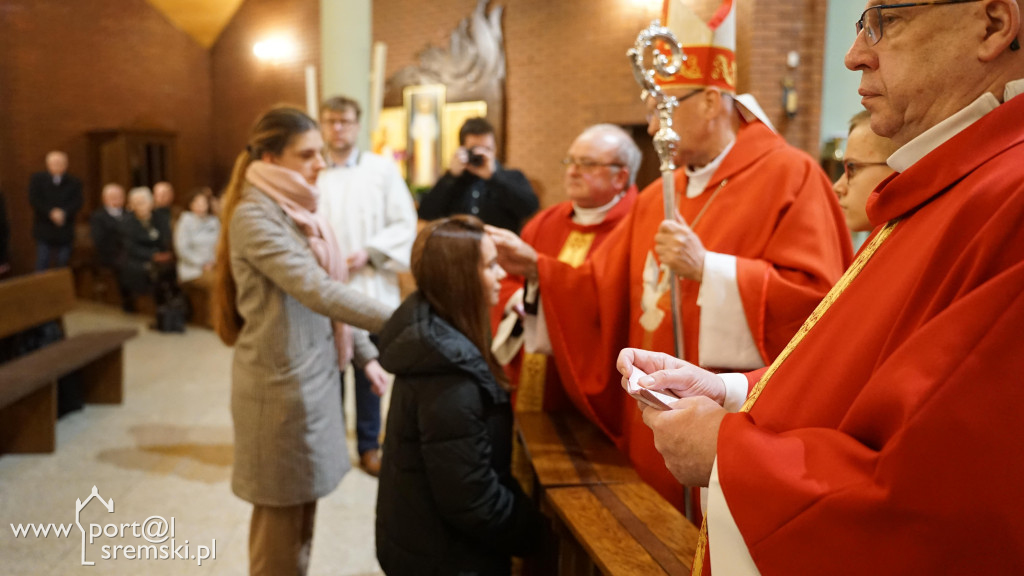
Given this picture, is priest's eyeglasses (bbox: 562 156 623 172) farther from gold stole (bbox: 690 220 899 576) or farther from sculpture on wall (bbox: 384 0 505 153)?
sculpture on wall (bbox: 384 0 505 153)

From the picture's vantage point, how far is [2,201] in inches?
237

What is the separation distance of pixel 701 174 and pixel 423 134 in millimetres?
6937

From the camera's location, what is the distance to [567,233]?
316cm

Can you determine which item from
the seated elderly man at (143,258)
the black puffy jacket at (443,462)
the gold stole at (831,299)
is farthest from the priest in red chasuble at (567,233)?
the seated elderly man at (143,258)

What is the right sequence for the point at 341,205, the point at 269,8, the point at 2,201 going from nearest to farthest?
1. the point at 341,205
2. the point at 2,201
3. the point at 269,8

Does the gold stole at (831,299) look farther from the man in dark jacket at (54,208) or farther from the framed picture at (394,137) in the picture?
the framed picture at (394,137)

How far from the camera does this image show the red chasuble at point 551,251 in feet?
8.91

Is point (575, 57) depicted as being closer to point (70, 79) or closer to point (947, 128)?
point (70, 79)

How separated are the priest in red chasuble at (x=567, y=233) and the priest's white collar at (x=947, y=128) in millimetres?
1564

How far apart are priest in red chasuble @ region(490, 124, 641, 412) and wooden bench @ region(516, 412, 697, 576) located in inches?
9.2

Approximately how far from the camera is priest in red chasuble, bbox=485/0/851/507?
6.02 ft

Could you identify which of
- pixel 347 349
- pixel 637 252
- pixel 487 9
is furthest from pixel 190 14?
pixel 637 252

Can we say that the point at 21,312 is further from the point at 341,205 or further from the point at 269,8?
the point at 269,8

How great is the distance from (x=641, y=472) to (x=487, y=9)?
7.21 metres
